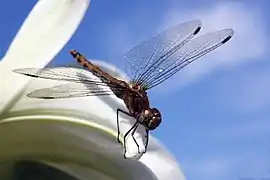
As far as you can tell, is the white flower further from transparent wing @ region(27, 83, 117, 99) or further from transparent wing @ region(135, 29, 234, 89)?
transparent wing @ region(135, 29, 234, 89)

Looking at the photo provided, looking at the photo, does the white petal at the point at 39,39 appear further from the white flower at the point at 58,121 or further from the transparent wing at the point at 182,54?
the transparent wing at the point at 182,54

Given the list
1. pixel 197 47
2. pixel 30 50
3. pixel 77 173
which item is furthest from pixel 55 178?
pixel 197 47

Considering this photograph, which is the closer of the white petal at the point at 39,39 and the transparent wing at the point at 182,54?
the white petal at the point at 39,39

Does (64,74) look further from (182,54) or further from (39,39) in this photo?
(182,54)

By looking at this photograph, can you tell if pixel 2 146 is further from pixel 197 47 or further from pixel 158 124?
pixel 197 47

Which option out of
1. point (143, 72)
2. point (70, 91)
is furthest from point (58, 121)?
point (143, 72)

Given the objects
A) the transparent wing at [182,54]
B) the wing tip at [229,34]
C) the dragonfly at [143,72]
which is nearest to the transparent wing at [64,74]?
the dragonfly at [143,72]

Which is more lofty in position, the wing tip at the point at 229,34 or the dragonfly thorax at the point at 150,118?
the wing tip at the point at 229,34
